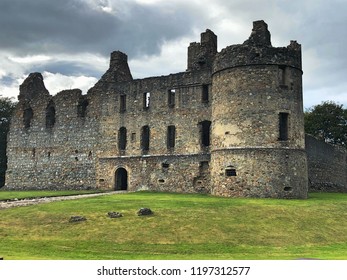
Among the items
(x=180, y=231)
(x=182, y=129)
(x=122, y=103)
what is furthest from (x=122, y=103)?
(x=180, y=231)

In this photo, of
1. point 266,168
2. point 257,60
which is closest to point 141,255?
point 266,168

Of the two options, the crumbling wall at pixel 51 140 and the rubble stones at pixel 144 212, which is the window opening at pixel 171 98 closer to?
the crumbling wall at pixel 51 140

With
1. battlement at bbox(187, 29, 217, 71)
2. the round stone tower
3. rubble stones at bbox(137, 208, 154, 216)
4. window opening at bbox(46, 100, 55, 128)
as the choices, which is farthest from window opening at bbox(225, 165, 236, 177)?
window opening at bbox(46, 100, 55, 128)

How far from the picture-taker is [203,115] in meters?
31.0

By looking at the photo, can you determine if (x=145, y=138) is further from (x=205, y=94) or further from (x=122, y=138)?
(x=205, y=94)

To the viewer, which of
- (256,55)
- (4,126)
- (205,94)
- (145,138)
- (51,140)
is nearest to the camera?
(256,55)

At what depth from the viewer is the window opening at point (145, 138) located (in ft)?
110

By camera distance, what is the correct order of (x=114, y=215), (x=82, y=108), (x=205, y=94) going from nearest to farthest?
(x=114, y=215) → (x=205, y=94) → (x=82, y=108)

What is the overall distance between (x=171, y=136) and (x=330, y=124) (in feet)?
106

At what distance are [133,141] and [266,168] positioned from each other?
38.3ft

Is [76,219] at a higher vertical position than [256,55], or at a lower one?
lower

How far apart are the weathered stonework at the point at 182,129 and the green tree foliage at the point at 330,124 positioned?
91.9ft

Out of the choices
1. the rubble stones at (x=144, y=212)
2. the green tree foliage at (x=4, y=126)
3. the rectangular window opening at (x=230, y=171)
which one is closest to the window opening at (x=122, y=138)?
the rectangular window opening at (x=230, y=171)

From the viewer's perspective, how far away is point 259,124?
26.2 meters
